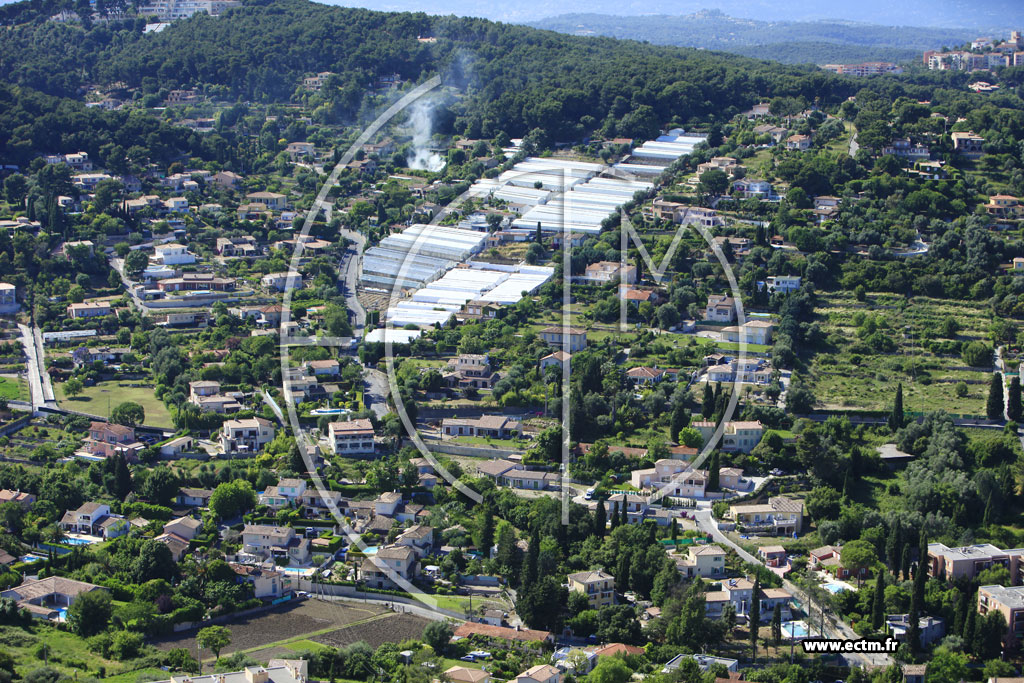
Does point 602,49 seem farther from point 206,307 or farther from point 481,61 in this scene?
point 206,307

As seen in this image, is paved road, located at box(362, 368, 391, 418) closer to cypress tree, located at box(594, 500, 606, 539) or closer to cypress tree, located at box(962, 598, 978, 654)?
cypress tree, located at box(594, 500, 606, 539)

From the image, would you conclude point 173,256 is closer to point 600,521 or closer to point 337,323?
point 337,323

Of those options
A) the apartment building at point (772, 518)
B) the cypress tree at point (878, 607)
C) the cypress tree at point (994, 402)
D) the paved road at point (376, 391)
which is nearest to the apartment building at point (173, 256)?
the paved road at point (376, 391)

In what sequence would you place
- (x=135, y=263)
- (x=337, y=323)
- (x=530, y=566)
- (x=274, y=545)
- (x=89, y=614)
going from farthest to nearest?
1. (x=135, y=263)
2. (x=337, y=323)
3. (x=274, y=545)
4. (x=530, y=566)
5. (x=89, y=614)

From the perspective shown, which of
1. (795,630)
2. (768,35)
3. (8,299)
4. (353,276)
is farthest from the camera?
(768,35)

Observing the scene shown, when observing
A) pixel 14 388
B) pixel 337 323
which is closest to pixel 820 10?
pixel 337 323

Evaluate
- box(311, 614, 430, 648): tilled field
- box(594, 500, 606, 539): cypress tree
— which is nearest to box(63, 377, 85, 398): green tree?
box(311, 614, 430, 648): tilled field

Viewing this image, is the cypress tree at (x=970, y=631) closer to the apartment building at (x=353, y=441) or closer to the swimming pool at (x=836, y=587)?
the swimming pool at (x=836, y=587)
